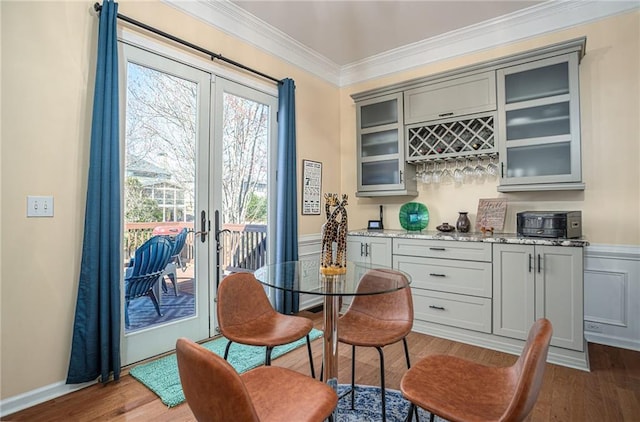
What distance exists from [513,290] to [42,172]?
11.1 feet

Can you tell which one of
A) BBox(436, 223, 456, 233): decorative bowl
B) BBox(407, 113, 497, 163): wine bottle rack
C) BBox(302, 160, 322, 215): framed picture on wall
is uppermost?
BBox(407, 113, 497, 163): wine bottle rack

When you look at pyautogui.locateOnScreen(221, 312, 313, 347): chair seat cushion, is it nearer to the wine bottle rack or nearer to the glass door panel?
→ the glass door panel

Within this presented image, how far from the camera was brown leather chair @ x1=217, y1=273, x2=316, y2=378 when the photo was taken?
1.71m

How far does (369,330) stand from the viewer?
1.79 m

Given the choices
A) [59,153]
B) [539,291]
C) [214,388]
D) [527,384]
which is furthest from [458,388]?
[59,153]

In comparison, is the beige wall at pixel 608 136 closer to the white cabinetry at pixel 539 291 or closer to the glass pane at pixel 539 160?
the glass pane at pixel 539 160

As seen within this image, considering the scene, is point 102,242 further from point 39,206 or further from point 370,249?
point 370,249

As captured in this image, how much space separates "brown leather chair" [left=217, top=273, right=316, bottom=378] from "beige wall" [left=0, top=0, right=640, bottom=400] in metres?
1.07

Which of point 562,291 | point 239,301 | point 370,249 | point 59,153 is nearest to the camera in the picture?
point 239,301

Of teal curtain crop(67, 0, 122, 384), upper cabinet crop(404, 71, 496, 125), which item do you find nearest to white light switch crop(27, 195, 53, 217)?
teal curtain crop(67, 0, 122, 384)

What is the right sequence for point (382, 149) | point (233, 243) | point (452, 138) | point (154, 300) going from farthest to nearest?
point (382, 149) → point (452, 138) → point (233, 243) → point (154, 300)

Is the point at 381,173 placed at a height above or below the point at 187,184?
above

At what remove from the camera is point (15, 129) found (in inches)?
74.0

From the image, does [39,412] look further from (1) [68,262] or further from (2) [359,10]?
(2) [359,10]
